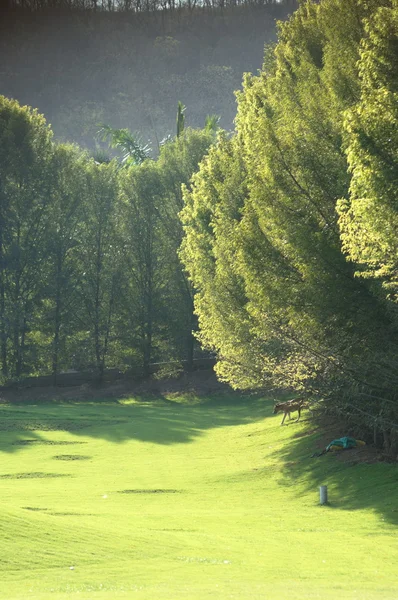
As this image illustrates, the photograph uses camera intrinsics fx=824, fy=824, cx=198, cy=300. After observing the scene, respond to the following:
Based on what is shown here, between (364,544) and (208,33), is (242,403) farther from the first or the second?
(208,33)

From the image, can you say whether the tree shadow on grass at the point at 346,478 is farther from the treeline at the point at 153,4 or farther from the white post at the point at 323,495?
the treeline at the point at 153,4

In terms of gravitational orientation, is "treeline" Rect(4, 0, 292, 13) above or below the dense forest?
above

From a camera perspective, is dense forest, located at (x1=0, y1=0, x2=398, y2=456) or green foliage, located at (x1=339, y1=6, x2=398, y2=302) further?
dense forest, located at (x1=0, y1=0, x2=398, y2=456)

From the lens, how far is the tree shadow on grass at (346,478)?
22.4 metres

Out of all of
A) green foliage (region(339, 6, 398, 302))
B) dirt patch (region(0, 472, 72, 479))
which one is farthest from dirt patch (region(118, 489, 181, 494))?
green foliage (region(339, 6, 398, 302))

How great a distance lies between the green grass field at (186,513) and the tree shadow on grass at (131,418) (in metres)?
0.17

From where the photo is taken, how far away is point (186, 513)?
21.7 metres

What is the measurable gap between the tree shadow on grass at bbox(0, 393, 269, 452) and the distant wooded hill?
123002 mm

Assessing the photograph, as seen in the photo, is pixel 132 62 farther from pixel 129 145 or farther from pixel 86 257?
pixel 86 257

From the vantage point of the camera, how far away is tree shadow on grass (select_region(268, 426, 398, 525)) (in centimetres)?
2241

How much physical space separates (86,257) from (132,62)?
136783 millimetres

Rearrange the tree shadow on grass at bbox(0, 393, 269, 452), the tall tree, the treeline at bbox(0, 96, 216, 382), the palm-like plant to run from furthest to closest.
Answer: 1. the palm-like plant
2. the treeline at bbox(0, 96, 216, 382)
3. the tall tree
4. the tree shadow on grass at bbox(0, 393, 269, 452)

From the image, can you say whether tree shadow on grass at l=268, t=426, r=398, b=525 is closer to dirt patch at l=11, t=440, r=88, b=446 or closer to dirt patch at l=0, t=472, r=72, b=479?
dirt patch at l=0, t=472, r=72, b=479

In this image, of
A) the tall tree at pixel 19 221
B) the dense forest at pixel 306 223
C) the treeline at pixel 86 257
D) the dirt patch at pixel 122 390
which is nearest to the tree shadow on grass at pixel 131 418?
the dirt patch at pixel 122 390
